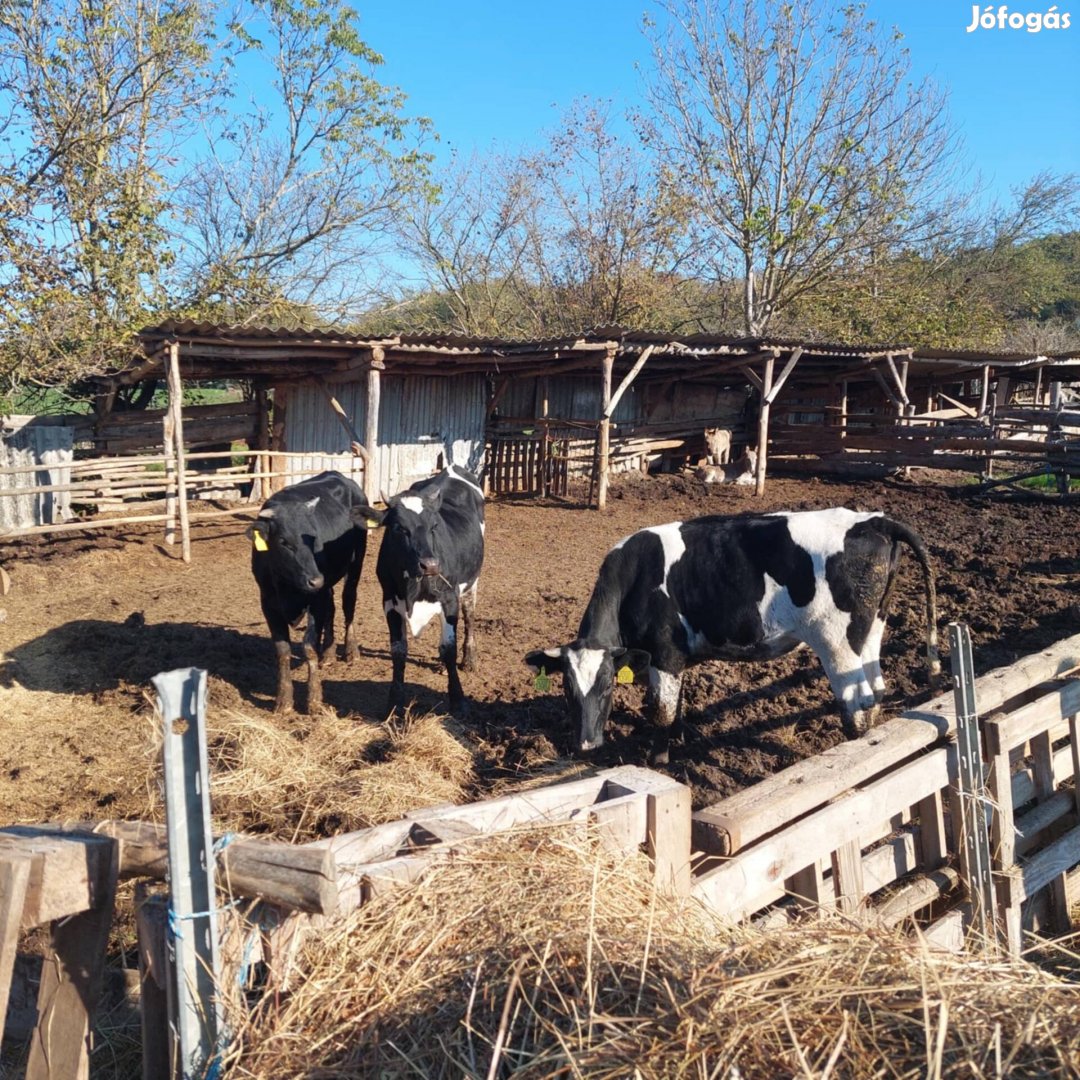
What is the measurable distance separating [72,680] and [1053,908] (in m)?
6.95

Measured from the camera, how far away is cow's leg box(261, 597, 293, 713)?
22.5 ft

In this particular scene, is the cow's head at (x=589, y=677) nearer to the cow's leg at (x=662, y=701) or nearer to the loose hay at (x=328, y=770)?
the cow's leg at (x=662, y=701)

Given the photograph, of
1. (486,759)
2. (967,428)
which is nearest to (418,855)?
(486,759)

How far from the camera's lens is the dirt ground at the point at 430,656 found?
5.91m

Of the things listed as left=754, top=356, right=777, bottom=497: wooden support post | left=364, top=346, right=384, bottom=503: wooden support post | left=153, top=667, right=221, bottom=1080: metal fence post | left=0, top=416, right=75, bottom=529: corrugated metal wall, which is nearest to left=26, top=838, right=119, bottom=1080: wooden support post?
left=153, top=667, right=221, bottom=1080: metal fence post

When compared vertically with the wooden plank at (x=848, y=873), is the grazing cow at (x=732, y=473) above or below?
above

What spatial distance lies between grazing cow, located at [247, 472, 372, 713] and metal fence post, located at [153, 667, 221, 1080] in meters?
4.63

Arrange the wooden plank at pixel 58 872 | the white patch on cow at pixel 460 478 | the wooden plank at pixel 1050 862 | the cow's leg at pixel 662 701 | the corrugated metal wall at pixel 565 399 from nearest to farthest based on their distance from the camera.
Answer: the wooden plank at pixel 58 872 → the wooden plank at pixel 1050 862 → the cow's leg at pixel 662 701 → the white patch on cow at pixel 460 478 → the corrugated metal wall at pixel 565 399

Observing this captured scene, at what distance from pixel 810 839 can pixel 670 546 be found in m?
3.22

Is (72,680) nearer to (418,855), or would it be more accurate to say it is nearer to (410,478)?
(418,855)

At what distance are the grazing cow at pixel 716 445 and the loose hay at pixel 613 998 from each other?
1870 cm

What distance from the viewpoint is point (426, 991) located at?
2.20 meters

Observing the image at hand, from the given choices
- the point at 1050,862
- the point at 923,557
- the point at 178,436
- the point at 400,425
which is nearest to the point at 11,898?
the point at 1050,862

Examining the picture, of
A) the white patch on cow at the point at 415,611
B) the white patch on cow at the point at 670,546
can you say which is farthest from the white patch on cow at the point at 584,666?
the white patch on cow at the point at 415,611
